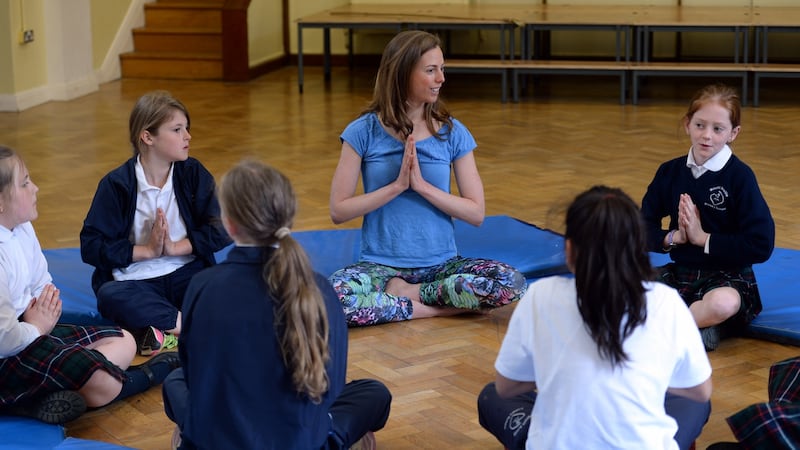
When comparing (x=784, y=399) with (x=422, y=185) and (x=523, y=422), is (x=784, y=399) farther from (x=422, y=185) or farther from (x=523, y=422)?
(x=422, y=185)

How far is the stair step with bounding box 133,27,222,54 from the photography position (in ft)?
31.5

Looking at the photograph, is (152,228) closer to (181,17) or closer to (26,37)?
(26,37)

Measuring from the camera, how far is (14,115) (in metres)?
7.63

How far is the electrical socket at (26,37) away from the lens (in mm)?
7848

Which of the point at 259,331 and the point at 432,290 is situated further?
the point at 432,290

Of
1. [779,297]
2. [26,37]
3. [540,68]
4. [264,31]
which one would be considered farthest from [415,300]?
[264,31]

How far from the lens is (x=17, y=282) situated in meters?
2.84

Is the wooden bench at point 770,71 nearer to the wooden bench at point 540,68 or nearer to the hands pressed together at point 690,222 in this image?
the wooden bench at point 540,68

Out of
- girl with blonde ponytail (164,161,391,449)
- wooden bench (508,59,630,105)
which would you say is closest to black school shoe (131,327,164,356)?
girl with blonde ponytail (164,161,391,449)

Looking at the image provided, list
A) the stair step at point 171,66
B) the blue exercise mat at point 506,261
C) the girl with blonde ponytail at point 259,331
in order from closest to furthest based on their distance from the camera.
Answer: the girl with blonde ponytail at point 259,331 < the blue exercise mat at point 506,261 < the stair step at point 171,66

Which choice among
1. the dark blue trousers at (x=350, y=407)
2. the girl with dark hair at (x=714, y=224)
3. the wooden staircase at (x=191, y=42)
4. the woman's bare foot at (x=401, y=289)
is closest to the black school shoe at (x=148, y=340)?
the woman's bare foot at (x=401, y=289)

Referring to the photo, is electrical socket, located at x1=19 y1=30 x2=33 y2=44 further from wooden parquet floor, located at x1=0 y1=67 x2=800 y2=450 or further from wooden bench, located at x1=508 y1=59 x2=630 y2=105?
wooden bench, located at x1=508 y1=59 x2=630 y2=105

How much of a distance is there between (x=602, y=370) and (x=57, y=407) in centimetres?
149

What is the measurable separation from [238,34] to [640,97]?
3.30 metres
